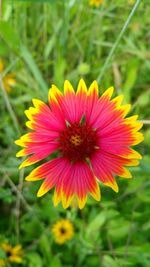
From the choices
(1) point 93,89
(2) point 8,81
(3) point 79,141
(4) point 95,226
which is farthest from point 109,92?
(2) point 8,81

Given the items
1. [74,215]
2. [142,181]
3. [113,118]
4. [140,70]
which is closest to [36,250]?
[74,215]

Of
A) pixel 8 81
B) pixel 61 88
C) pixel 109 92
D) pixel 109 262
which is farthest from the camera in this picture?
pixel 8 81

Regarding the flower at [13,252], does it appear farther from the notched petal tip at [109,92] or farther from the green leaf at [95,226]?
the notched petal tip at [109,92]

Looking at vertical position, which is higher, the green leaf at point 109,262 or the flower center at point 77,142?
the flower center at point 77,142

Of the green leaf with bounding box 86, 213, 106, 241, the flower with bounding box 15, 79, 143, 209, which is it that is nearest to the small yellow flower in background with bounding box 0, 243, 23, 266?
the green leaf with bounding box 86, 213, 106, 241

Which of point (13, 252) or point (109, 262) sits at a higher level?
point (13, 252)

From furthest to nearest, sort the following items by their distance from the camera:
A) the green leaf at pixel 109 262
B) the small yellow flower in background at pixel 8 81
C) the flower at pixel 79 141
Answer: the small yellow flower in background at pixel 8 81, the green leaf at pixel 109 262, the flower at pixel 79 141

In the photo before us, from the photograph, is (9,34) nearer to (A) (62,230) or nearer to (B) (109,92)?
(B) (109,92)

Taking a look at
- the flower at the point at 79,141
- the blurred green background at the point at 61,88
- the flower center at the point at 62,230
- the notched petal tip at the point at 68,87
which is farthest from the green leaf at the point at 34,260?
the notched petal tip at the point at 68,87
